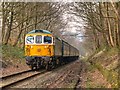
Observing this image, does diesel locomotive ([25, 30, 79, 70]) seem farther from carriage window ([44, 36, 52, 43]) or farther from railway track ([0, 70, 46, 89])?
railway track ([0, 70, 46, 89])

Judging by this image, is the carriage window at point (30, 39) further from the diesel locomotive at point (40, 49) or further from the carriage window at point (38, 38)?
the carriage window at point (38, 38)

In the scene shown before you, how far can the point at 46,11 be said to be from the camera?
3672 centimetres

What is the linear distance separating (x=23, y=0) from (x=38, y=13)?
509 cm

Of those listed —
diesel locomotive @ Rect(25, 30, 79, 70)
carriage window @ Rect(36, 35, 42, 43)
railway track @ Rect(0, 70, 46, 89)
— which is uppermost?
carriage window @ Rect(36, 35, 42, 43)

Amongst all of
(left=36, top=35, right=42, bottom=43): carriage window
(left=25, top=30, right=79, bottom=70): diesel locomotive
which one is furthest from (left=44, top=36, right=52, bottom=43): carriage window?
(left=36, top=35, right=42, bottom=43): carriage window

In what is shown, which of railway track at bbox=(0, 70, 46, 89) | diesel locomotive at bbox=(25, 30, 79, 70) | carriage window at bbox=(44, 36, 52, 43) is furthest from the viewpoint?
carriage window at bbox=(44, 36, 52, 43)

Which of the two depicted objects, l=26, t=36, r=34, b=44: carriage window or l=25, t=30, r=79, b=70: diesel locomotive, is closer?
l=25, t=30, r=79, b=70: diesel locomotive

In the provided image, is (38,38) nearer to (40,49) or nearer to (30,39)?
(30,39)

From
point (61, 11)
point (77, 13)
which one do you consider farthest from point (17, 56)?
point (61, 11)

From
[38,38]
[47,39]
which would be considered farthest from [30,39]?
[47,39]

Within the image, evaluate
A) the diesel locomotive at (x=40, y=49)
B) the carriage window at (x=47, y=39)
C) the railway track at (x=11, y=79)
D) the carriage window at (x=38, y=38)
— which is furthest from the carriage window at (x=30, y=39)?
the railway track at (x=11, y=79)

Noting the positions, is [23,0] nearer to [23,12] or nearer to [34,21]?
[23,12]

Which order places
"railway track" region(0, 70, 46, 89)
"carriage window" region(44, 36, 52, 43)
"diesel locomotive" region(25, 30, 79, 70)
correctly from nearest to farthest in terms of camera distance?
"railway track" region(0, 70, 46, 89) → "diesel locomotive" region(25, 30, 79, 70) → "carriage window" region(44, 36, 52, 43)

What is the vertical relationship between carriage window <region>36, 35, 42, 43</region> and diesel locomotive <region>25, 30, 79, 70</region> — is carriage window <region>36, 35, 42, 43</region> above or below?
above
